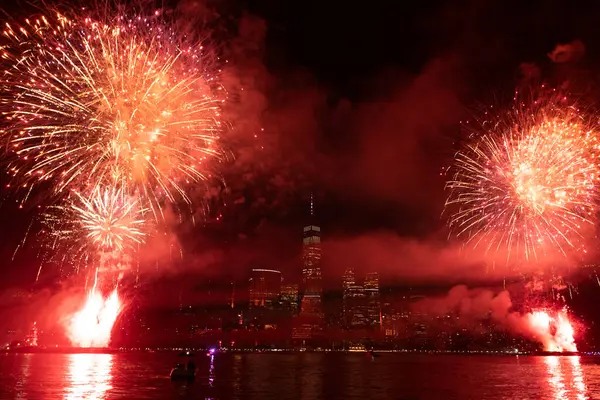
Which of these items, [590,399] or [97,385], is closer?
[590,399]

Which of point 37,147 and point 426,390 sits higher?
point 37,147

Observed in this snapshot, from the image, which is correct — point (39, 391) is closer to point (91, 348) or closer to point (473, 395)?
point (473, 395)

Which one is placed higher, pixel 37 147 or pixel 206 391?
pixel 37 147

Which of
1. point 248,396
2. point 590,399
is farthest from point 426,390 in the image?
point 248,396

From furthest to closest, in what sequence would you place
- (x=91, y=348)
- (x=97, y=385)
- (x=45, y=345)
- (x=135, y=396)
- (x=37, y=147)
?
(x=45, y=345) < (x=91, y=348) < (x=97, y=385) < (x=135, y=396) < (x=37, y=147)

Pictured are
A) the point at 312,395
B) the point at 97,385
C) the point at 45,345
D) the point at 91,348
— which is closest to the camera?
the point at 312,395

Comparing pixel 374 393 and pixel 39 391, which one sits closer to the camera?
pixel 39 391

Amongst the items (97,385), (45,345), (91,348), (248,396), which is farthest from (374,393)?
(45,345)

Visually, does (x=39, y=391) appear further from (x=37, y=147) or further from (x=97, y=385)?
(x=37, y=147)

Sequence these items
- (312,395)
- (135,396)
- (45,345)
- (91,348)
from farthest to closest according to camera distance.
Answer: (45,345) < (91,348) < (312,395) < (135,396)
